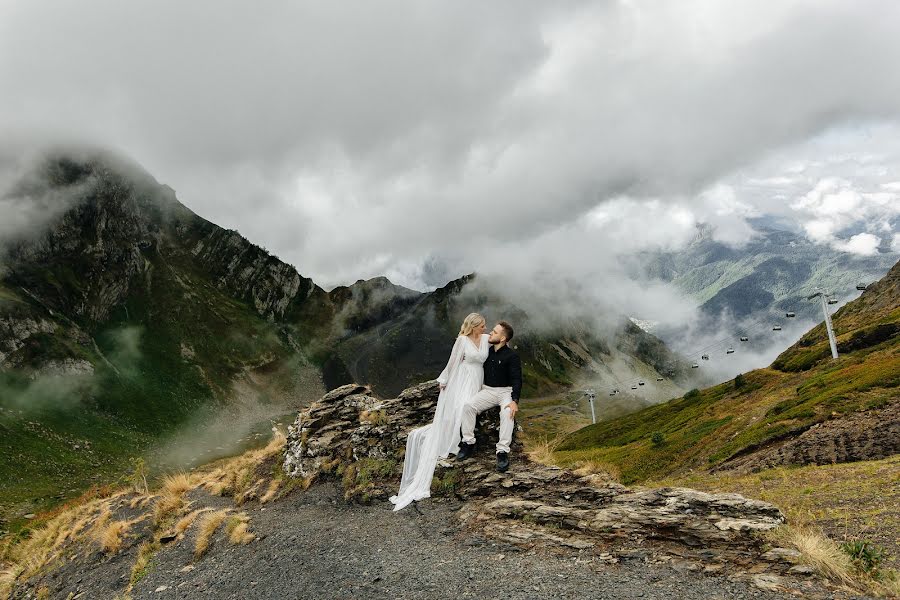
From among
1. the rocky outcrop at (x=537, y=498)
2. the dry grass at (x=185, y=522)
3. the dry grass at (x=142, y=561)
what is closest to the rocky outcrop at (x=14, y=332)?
the dry grass at (x=185, y=522)

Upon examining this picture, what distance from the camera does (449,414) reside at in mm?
16062

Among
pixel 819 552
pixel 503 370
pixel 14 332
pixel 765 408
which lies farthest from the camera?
pixel 14 332

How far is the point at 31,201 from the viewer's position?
173125mm

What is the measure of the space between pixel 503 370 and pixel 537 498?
4073 millimetres

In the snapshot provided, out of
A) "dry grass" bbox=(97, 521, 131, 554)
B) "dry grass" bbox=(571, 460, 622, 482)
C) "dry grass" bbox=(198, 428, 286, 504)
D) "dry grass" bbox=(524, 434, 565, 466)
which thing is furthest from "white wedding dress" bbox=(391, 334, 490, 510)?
"dry grass" bbox=(97, 521, 131, 554)

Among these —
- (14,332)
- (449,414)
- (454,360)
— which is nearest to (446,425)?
(449,414)

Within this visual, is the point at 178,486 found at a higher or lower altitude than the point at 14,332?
lower

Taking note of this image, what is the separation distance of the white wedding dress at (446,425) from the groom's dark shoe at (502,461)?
1.80 meters

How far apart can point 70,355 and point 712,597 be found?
614 feet

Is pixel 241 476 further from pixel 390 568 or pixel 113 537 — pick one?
pixel 390 568

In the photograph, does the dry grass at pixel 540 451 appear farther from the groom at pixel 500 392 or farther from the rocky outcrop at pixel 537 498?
the groom at pixel 500 392

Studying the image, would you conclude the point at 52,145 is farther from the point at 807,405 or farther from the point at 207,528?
the point at 807,405

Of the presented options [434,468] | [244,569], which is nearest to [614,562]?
[434,468]

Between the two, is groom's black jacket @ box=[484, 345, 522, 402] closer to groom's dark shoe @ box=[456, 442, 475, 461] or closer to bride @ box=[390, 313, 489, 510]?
bride @ box=[390, 313, 489, 510]
